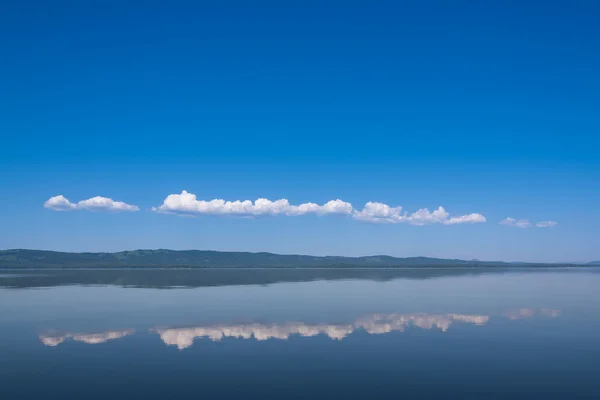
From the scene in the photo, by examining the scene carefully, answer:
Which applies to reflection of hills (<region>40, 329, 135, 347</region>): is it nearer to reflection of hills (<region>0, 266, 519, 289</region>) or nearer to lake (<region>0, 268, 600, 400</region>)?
lake (<region>0, 268, 600, 400</region>)

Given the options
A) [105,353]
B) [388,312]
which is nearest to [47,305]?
[105,353]

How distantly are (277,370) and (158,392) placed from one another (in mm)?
4229

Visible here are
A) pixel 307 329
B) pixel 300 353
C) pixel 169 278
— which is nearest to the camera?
pixel 300 353

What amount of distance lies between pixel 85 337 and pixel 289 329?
31.3ft

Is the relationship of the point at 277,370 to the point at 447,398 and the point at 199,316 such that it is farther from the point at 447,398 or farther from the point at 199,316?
the point at 199,316

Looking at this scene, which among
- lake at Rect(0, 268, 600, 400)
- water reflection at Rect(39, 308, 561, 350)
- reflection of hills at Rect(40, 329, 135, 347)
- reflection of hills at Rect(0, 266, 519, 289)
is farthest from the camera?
reflection of hills at Rect(0, 266, 519, 289)

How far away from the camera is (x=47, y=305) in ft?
128

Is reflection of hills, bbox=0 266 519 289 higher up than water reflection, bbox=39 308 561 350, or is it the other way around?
water reflection, bbox=39 308 561 350

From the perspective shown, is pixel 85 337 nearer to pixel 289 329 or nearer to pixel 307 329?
pixel 289 329

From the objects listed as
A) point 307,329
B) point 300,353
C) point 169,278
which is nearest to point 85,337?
point 300,353

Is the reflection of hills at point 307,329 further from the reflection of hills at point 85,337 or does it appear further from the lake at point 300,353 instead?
the reflection of hills at point 85,337

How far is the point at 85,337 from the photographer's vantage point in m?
24.1

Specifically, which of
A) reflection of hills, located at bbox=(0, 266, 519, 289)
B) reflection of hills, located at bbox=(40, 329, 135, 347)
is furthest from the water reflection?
reflection of hills, located at bbox=(0, 266, 519, 289)

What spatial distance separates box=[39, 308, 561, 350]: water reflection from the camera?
78.1 feet
